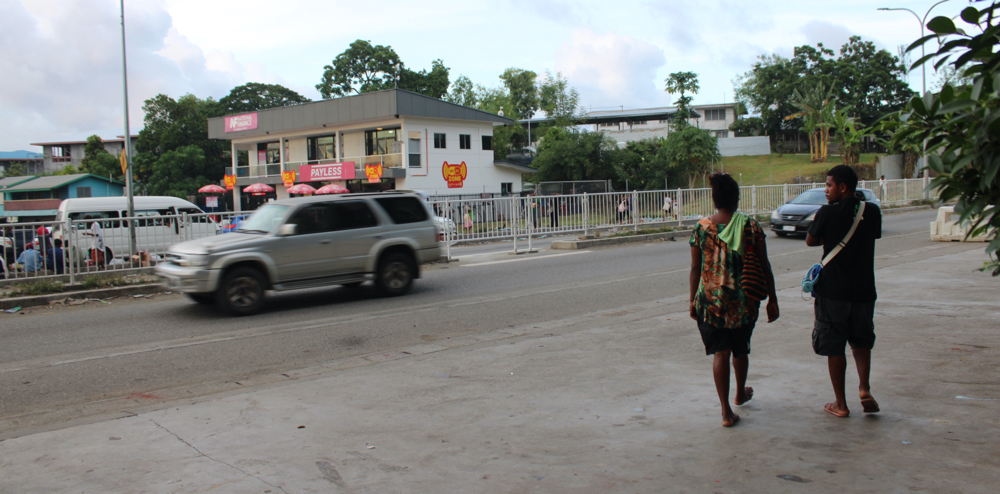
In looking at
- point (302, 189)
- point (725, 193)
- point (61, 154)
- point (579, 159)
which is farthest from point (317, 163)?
point (61, 154)

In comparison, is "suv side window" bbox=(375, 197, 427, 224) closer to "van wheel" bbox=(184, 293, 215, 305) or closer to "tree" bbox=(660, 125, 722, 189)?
"van wheel" bbox=(184, 293, 215, 305)

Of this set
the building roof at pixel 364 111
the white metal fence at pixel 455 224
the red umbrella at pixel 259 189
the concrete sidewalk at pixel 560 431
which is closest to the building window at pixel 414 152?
the building roof at pixel 364 111

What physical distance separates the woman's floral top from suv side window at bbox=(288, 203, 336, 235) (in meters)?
7.33

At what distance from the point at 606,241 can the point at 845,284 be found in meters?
14.8

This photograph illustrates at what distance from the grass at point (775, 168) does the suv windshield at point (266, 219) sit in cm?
4302

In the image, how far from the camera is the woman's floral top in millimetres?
4531

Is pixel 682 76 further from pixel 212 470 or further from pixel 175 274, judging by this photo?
pixel 212 470

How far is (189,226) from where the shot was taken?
45.1 ft

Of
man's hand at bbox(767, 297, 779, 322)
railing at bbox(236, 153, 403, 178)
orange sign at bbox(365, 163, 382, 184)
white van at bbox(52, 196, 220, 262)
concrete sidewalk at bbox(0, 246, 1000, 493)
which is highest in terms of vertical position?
railing at bbox(236, 153, 403, 178)

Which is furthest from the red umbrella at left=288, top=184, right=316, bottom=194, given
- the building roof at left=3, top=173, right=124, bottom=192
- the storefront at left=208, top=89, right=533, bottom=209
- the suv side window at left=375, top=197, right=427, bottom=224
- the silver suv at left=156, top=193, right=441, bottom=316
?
the silver suv at left=156, top=193, right=441, bottom=316

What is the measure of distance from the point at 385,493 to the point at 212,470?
118 centimetres

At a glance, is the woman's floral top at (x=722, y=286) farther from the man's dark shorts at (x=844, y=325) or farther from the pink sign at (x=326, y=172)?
the pink sign at (x=326, y=172)

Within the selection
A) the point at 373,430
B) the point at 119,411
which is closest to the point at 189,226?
the point at 119,411

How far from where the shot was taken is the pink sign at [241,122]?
49.2 metres
